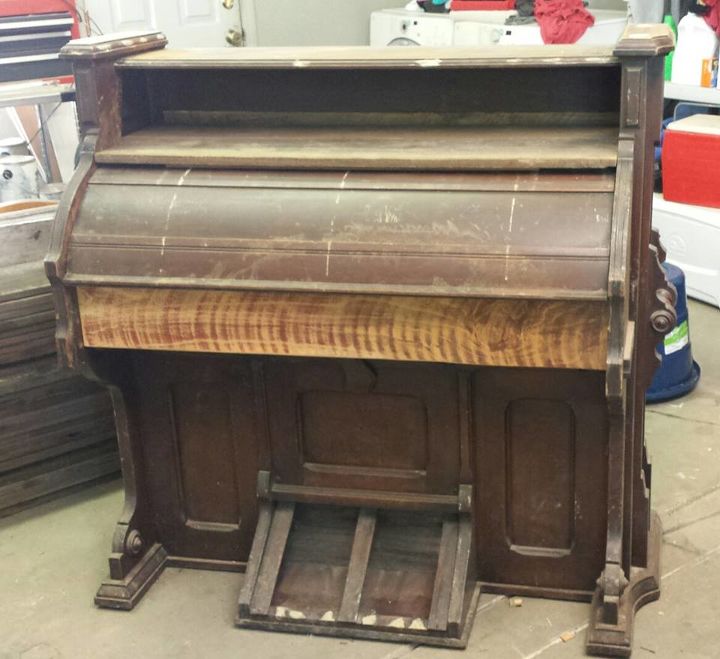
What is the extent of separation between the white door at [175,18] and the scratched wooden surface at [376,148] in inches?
119

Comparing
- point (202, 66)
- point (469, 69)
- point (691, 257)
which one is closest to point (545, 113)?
point (469, 69)

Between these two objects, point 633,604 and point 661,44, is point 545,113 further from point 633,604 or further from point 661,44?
point 633,604

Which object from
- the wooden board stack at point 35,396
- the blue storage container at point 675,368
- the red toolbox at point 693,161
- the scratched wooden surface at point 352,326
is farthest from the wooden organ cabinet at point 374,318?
the red toolbox at point 693,161

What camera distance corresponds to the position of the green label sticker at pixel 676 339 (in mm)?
3479

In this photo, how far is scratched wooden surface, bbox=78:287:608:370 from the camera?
2061 millimetres

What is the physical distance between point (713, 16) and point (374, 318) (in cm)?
312

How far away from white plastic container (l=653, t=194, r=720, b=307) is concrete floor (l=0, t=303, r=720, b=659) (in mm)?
1465

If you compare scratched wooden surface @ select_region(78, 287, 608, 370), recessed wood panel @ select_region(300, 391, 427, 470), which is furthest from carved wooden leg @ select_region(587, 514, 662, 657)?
scratched wooden surface @ select_region(78, 287, 608, 370)

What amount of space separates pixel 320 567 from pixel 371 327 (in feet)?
2.33

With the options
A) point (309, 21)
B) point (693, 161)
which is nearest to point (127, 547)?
point (693, 161)

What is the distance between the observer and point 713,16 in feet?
14.9

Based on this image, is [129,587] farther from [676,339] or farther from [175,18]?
[175,18]

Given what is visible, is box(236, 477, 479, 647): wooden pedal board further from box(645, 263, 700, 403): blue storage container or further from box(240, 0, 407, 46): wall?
box(240, 0, 407, 46): wall

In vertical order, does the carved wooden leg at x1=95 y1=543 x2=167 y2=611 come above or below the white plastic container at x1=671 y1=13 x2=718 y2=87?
below
